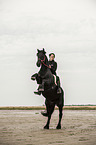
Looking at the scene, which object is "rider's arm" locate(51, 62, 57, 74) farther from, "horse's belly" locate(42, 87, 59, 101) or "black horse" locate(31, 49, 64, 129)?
"horse's belly" locate(42, 87, 59, 101)

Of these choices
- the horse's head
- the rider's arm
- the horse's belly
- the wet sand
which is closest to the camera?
the wet sand

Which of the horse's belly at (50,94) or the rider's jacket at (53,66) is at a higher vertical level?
the rider's jacket at (53,66)

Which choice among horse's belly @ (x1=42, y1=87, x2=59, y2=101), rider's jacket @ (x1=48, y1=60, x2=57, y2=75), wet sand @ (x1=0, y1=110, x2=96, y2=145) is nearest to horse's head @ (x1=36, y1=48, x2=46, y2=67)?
rider's jacket @ (x1=48, y1=60, x2=57, y2=75)

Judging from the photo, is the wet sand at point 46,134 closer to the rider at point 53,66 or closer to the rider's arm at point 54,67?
the rider at point 53,66

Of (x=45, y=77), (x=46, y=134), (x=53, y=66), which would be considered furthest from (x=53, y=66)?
(x=46, y=134)

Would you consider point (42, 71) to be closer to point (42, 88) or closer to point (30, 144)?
point (42, 88)

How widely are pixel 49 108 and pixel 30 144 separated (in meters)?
5.19

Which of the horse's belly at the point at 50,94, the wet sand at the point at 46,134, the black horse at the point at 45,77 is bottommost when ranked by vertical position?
the wet sand at the point at 46,134

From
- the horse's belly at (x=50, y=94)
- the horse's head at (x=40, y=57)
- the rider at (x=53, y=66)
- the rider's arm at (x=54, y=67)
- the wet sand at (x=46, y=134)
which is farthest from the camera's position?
the rider's arm at (x=54, y=67)

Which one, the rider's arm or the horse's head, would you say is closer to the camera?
the horse's head

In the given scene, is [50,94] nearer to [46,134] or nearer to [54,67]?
[54,67]

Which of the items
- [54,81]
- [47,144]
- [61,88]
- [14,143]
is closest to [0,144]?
[14,143]

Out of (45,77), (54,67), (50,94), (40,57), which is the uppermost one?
(40,57)

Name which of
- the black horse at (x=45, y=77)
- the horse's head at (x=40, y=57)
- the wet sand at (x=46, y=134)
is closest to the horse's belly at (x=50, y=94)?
the black horse at (x=45, y=77)
